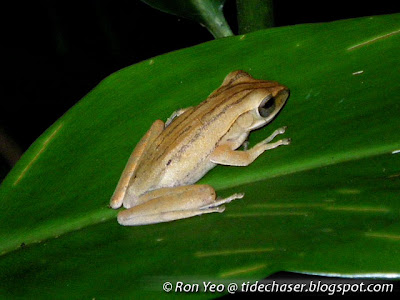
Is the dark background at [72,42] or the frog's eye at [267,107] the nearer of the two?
the frog's eye at [267,107]

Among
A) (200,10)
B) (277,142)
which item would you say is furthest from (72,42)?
(277,142)

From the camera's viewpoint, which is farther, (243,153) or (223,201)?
(243,153)

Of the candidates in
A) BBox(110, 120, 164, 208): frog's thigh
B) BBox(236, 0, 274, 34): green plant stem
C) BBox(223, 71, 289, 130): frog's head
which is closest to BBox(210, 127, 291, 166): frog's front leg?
BBox(223, 71, 289, 130): frog's head

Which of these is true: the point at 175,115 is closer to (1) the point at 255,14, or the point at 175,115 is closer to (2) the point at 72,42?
(1) the point at 255,14

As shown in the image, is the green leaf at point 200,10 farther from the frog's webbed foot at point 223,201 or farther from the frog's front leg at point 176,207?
the frog's webbed foot at point 223,201

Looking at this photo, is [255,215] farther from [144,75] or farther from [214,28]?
[214,28]

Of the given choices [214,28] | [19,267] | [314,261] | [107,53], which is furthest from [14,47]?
[314,261]
